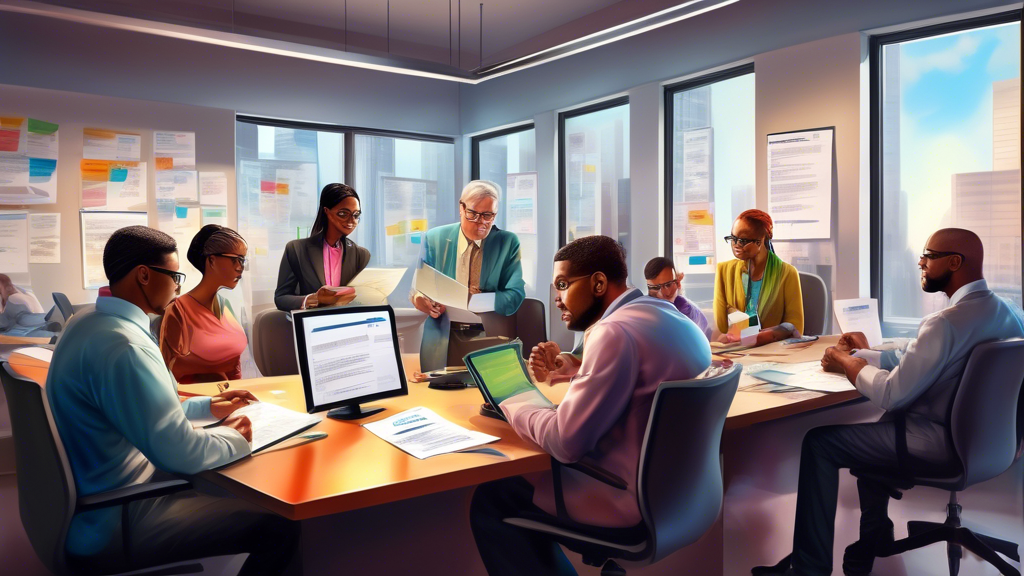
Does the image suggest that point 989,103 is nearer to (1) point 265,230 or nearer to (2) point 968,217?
Answer: (2) point 968,217

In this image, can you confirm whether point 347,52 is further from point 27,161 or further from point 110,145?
point 27,161

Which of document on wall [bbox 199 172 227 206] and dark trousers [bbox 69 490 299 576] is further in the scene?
document on wall [bbox 199 172 227 206]

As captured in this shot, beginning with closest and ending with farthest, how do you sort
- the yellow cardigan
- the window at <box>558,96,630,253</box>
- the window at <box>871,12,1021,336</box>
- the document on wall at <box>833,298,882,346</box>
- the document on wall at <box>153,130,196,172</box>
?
A: the document on wall at <box>833,298,882,346</box> → the window at <box>871,12,1021,336</box> → the yellow cardigan → the document on wall at <box>153,130,196,172</box> → the window at <box>558,96,630,253</box>

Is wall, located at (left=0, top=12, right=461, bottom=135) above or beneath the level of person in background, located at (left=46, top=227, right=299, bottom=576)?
above

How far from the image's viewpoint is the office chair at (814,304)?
12.9ft

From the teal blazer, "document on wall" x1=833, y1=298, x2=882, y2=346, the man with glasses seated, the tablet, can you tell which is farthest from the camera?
the teal blazer

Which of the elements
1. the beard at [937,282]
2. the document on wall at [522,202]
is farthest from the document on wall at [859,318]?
the document on wall at [522,202]

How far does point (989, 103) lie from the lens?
360 centimetres

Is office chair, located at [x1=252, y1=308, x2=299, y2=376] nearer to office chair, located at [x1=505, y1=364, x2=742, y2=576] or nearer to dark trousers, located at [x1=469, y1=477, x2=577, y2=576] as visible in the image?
dark trousers, located at [x1=469, y1=477, x2=577, y2=576]

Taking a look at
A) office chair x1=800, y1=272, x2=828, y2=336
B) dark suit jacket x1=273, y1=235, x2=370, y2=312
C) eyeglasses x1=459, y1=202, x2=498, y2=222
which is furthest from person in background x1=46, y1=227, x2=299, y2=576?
office chair x1=800, y1=272, x2=828, y2=336

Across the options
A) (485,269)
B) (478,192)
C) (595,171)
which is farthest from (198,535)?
(595,171)

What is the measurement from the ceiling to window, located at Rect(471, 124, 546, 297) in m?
0.82

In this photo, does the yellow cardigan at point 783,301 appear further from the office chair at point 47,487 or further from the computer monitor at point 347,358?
the office chair at point 47,487

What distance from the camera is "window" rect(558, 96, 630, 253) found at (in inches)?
224
